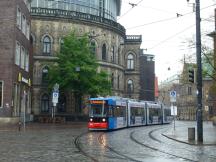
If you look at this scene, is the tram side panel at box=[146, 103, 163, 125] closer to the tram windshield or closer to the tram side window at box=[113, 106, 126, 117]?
the tram side window at box=[113, 106, 126, 117]

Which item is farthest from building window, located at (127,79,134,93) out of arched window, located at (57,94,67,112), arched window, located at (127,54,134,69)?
arched window, located at (57,94,67,112)

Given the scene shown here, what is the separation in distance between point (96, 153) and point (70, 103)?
163 ft

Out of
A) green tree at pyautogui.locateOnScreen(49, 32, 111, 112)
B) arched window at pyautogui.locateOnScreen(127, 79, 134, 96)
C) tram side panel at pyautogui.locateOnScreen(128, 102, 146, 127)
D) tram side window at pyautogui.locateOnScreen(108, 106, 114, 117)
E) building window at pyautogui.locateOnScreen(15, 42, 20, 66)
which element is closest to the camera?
tram side window at pyautogui.locateOnScreen(108, 106, 114, 117)

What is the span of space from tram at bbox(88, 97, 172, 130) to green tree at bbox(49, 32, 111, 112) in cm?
884

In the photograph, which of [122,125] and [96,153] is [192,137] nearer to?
[96,153]

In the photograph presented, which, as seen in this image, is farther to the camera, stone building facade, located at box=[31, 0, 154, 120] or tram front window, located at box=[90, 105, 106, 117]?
stone building facade, located at box=[31, 0, 154, 120]

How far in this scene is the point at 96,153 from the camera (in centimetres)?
1831

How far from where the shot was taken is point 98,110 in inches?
1458

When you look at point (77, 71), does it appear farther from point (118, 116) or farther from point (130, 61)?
point (130, 61)

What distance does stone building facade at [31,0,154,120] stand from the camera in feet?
223

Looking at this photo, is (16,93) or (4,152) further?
(16,93)

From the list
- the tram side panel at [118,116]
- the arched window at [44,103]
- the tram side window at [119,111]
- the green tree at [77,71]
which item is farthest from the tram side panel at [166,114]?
the tram side window at [119,111]

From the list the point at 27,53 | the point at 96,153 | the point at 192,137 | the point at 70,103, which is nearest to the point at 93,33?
the point at 70,103

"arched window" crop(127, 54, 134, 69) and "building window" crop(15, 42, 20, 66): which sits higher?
"arched window" crop(127, 54, 134, 69)
